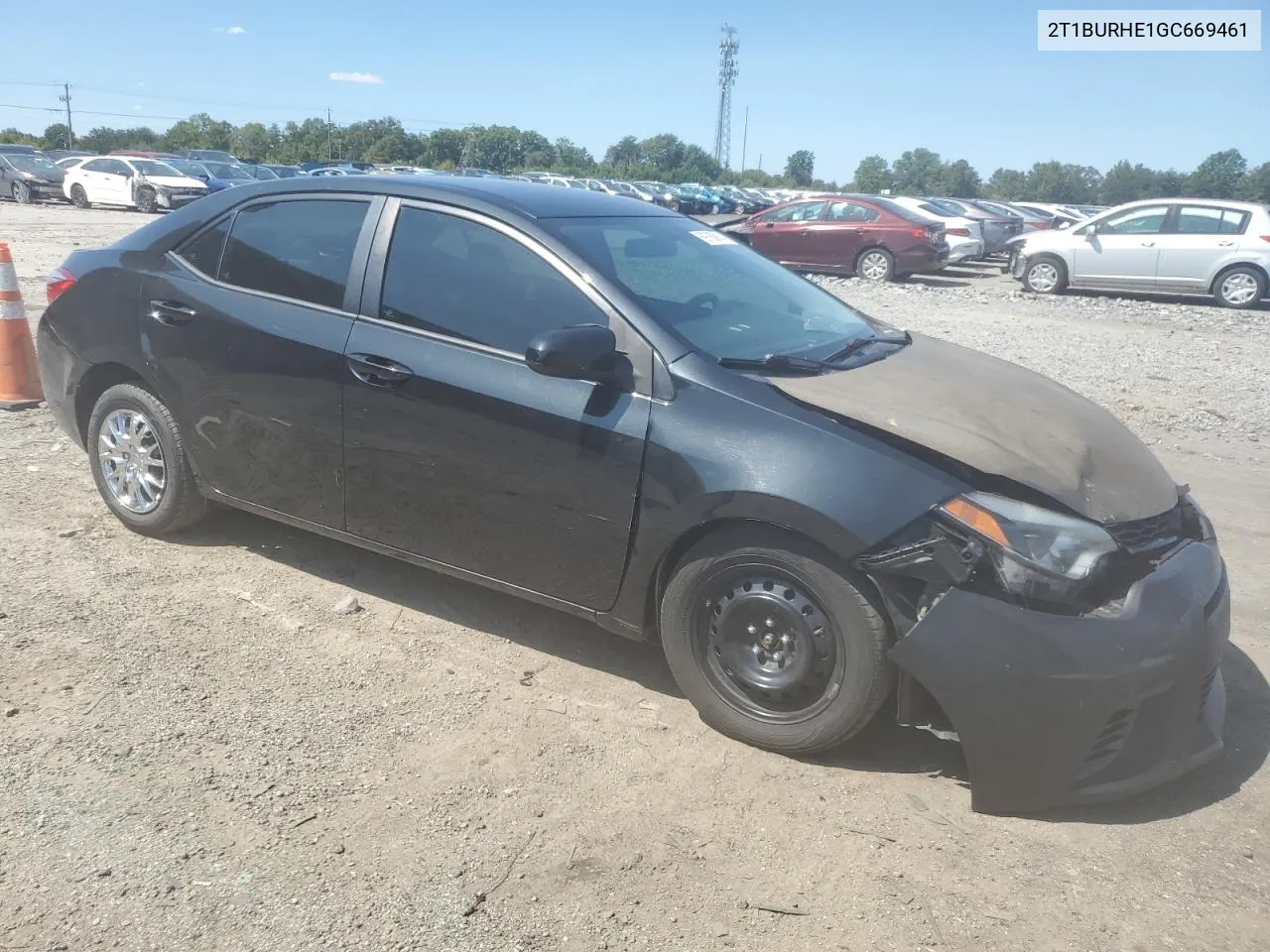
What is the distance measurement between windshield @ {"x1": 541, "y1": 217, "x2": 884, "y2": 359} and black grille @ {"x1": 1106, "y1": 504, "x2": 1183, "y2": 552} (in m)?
1.20

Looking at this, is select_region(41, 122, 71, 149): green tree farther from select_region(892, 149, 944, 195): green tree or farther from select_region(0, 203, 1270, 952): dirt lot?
select_region(0, 203, 1270, 952): dirt lot

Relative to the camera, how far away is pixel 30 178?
102 ft

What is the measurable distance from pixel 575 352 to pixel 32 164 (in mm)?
34791

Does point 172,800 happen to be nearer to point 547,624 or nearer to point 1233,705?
point 547,624

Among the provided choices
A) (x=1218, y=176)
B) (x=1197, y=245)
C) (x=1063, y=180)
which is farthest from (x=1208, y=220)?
(x=1063, y=180)

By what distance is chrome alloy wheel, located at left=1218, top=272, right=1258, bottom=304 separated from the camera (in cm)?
1641

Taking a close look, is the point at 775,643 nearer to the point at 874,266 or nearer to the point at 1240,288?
the point at 1240,288

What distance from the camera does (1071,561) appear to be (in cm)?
295

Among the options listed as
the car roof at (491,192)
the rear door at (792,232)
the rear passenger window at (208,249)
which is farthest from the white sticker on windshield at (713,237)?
the rear door at (792,232)

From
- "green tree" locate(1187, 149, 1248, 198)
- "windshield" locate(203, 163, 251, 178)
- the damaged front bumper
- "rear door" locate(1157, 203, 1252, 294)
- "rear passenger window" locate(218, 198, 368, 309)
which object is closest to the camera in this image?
the damaged front bumper

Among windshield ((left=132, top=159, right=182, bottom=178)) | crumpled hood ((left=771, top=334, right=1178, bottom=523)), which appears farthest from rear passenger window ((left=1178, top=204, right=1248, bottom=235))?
windshield ((left=132, top=159, right=182, bottom=178))

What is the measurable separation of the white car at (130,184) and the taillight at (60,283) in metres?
25.2

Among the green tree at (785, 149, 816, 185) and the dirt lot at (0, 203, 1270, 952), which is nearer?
the dirt lot at (0, 203, 1270, 952)

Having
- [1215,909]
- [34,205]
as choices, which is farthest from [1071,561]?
[34,205]
